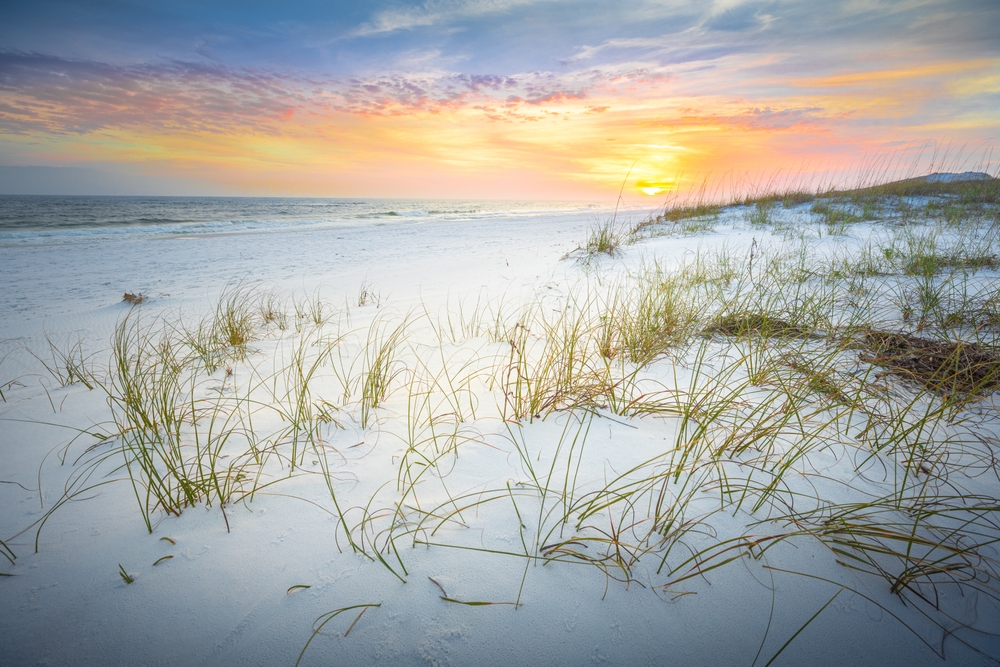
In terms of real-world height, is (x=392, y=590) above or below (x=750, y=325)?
below

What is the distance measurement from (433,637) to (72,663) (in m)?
0.80

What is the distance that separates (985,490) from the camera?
1.19 m

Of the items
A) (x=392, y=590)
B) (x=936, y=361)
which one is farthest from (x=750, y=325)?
(x=392, y=590)

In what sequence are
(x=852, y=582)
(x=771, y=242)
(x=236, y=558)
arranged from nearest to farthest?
(x=852, y=582), (x=236, y=558), (x=771, y=242)

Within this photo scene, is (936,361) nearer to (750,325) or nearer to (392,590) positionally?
(750,325)

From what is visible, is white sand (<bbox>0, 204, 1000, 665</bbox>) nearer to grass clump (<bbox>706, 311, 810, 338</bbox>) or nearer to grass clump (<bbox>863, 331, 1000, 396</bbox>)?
grass clump (<bbox>863, 331, 1000, 396</bbox>)

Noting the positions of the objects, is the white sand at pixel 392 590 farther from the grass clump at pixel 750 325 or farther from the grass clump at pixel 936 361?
the grass clump at pixel 750 325

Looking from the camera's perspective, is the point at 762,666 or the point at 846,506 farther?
the point at 846,506

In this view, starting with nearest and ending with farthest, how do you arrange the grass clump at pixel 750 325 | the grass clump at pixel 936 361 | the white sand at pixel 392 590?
1. the white sand at pixel 392 590
2. the grass clump at pixel 936 361
3. the grass clump at pixel 750 325

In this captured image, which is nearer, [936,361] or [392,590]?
[392,590]

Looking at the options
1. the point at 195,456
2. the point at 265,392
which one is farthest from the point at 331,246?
the point at 195,456

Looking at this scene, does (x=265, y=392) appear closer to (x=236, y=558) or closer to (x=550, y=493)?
(x=236, y=558)

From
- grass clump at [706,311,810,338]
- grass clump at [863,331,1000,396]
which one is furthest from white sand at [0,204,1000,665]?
grass clump at [706,311,810,338]

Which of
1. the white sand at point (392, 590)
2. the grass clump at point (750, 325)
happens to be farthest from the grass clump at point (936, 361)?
the white sand at point (392, 590)
